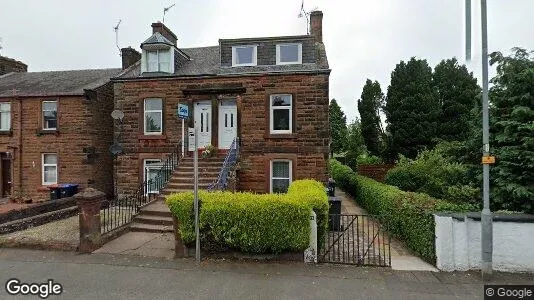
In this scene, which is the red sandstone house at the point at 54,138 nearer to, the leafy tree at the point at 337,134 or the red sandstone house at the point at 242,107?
the red sandstone house at the point at 242,107

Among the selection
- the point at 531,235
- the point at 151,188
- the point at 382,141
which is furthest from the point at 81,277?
the point at 382,141

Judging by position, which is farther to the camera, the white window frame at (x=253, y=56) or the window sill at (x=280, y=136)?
the white window frame at (x=253, y=56)

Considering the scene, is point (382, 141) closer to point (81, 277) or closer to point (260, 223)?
point (260, 223)

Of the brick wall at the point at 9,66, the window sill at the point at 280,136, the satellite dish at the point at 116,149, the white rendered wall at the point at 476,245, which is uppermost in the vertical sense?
the brick wall at the point at 9,66

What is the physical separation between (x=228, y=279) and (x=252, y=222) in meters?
1.41

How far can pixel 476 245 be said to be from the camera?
22.7 ft

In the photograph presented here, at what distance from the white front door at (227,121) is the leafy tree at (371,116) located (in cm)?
1807

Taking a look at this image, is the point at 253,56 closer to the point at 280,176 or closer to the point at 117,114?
the point at 280,176

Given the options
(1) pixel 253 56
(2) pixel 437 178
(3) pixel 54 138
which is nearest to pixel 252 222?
(2) pixel 437 178

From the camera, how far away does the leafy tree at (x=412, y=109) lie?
2394cm

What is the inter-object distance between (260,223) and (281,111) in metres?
8.64

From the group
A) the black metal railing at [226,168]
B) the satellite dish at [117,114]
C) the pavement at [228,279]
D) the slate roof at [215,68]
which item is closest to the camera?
the pavement at [228,279]

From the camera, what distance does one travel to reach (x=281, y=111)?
1511 centimetres

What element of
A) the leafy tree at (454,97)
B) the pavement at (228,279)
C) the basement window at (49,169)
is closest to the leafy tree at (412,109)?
the leafy tree at (454,97)
